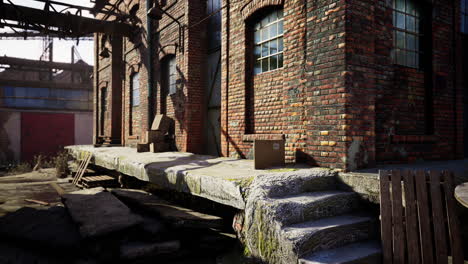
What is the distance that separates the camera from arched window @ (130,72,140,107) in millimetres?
11164

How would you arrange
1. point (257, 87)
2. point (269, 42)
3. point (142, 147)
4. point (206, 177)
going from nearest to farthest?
point (206, 177) < point (269, 42) < point (257, 87) < point (142, 147)

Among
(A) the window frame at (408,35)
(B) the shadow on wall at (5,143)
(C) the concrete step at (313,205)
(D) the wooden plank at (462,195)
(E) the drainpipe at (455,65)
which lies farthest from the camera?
(B) the shadow on wall at (5,143)

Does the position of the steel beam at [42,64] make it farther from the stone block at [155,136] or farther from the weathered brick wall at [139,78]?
the stone block at [155,136]

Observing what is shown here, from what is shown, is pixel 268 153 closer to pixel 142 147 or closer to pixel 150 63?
pixel 142 147

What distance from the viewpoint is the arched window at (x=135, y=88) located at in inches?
440

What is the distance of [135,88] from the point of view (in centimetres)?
1149

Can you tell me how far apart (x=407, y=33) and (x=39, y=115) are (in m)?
21.9

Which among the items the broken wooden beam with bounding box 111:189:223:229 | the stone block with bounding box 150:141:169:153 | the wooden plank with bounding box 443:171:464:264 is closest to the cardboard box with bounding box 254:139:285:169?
the broken wooden beam with bounding box 111:189:223:229

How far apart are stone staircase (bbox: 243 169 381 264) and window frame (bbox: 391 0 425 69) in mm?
2953

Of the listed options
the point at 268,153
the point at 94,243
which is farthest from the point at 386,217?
the point at 94,243

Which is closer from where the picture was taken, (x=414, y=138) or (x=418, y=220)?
(x=418, y=220)

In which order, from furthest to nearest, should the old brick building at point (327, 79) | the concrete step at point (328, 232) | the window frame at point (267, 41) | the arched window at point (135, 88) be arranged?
the arched window at point (135, 88), the window frame at point (267, 41), the old brick building at point (327, 79), the concrete step at point (328, 232)

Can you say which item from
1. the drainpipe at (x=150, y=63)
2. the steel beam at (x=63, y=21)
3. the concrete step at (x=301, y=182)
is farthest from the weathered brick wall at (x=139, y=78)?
the concrete step at (x=301, y=182)

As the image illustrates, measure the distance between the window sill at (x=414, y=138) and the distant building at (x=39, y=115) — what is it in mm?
19472
